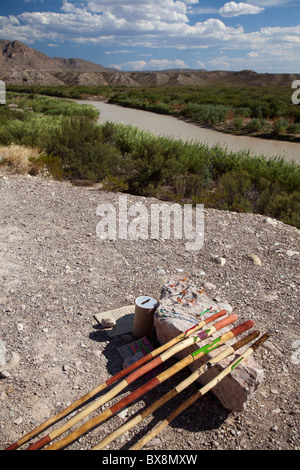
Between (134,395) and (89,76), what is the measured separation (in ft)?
302

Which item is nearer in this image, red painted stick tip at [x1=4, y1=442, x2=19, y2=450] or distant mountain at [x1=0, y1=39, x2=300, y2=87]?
red painted stick tip at [x1=4, y1=442, x2=19, y2=450]

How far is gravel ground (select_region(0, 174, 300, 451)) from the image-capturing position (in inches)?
97.7

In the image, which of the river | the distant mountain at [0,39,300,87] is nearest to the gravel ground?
the river

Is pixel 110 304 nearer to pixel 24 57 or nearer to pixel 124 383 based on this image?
pixel 124 383

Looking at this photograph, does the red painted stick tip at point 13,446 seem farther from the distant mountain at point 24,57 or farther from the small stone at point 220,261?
the distant mountain at point 24,57

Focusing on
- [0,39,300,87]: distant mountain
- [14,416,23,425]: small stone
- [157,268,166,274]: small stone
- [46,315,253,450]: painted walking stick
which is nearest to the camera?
[46,315,253,450]: painted walking stick

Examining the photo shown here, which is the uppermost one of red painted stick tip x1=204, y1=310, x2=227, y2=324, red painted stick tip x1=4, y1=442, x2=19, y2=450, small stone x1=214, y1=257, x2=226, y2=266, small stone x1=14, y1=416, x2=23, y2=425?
red painted stick tip x1=204, y1=310, x2=227, y2=324

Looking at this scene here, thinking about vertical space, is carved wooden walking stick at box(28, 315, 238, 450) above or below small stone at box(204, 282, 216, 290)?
above

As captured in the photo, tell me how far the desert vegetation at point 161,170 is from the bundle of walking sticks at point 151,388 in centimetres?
441

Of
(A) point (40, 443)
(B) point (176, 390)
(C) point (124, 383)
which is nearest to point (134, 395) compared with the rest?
(C) point (124, 383)

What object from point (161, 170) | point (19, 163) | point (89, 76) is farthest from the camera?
point (89, 76)

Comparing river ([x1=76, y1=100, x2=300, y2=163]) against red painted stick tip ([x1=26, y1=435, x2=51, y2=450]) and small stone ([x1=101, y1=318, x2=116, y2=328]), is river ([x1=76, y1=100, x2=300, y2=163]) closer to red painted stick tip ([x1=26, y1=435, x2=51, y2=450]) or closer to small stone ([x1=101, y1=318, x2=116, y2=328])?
small stone ([x1=101, y1=318, x2=116, y2=328])

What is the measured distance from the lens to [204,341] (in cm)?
273

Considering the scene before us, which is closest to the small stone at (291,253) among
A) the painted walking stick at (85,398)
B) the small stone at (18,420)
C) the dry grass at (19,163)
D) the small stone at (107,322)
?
the painted walking stick at (85,398)
